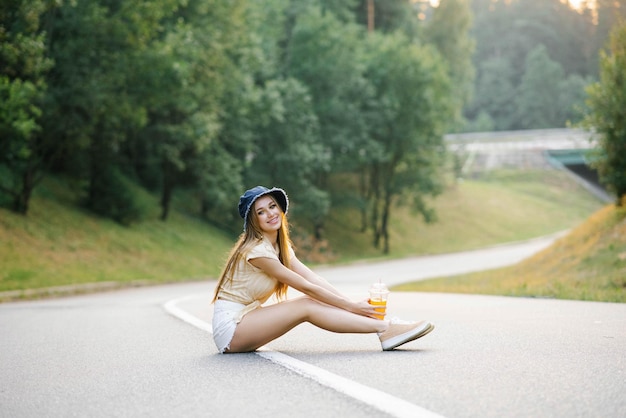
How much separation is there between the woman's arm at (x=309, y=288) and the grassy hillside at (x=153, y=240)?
3476 mm

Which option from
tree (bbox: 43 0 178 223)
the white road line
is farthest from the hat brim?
tree (bbox: 43 0 178 223)

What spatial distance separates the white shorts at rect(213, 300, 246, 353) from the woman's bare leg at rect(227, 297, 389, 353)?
2.2 inches

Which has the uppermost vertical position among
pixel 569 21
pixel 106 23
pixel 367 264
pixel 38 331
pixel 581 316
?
pixel 569 21

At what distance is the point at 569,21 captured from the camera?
120 meters

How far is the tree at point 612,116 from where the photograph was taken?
1941 centimetres

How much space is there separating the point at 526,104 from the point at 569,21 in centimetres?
2229

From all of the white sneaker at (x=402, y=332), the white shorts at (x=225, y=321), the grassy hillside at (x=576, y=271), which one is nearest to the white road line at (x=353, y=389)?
Result: the white shorts at (x=225, y=321)

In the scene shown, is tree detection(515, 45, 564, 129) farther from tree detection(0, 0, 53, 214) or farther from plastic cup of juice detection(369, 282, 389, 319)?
plastic cup of juice detection(369, 282, 389, 319)

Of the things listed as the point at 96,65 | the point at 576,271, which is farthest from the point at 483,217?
the point at 576,271

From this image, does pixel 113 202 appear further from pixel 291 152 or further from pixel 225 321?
pixel 225 321

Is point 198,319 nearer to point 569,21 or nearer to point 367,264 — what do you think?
point 367,264

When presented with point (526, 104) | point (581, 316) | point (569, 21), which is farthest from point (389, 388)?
point (569, 21)

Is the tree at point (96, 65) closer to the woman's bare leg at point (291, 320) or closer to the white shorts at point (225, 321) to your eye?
the white shorts at point (225, 321)

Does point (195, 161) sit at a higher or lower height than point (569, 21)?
lower
